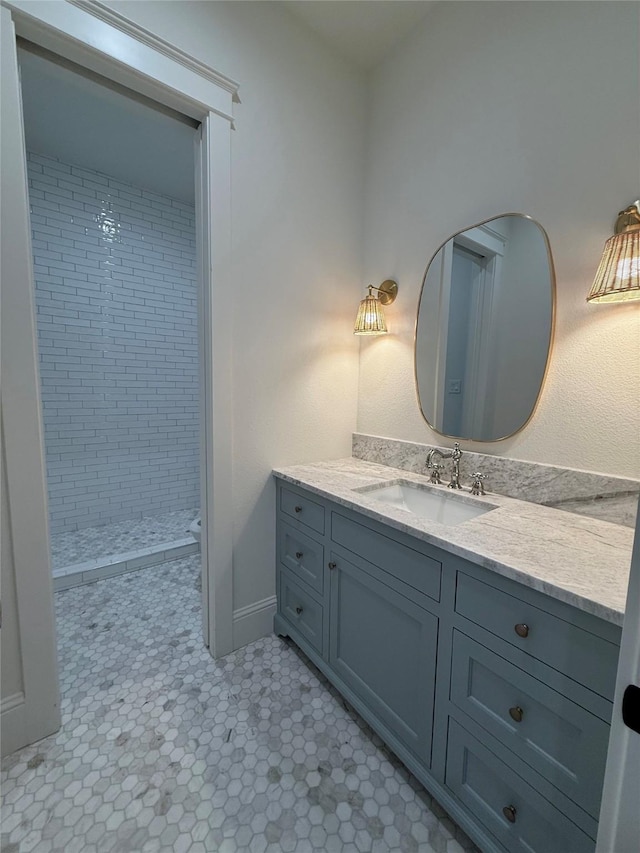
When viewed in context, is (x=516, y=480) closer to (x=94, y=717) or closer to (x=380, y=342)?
(x=380, y=342)

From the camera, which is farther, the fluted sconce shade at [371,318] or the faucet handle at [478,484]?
the fluted sconce shade at [371,318]

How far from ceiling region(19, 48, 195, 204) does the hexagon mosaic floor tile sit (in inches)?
92.1

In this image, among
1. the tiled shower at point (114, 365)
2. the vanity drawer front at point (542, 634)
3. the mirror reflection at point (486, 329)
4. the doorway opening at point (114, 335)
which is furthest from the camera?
the tiled shower at point (114, 365)

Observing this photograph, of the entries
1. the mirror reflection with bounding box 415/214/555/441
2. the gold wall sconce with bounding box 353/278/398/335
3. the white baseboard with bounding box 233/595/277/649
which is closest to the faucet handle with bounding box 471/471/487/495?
the mirror reflection with bounding box 415/214/555/441

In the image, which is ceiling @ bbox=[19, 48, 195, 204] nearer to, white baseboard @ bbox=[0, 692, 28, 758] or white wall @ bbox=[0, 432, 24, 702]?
white wall @ bbox=[0, 432, 24, 702]

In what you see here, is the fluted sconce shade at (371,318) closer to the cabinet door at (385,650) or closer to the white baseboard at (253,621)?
the cabinet door at (385,650)

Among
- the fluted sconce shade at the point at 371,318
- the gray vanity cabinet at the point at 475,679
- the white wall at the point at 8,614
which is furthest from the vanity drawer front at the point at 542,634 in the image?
the white wall at the point at 8,614

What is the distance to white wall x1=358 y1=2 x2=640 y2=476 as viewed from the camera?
1.13 metres

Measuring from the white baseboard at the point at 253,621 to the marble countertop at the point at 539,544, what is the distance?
2.51 feet

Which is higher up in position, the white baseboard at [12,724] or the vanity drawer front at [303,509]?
the vanity drawer front at [303,509]

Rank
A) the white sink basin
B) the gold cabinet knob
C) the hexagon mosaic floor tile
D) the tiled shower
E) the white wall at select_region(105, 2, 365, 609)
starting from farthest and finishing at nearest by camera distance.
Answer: the tiled shower
the white wall at select_region(105, 2, 365, 609)
the white sink basin
the hexagon mosaic floor tile
the gold cabinet knob

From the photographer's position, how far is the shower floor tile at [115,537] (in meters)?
2.49

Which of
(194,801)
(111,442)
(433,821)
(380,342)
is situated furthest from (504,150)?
(111,442)

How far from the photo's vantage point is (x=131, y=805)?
3.60 feet
